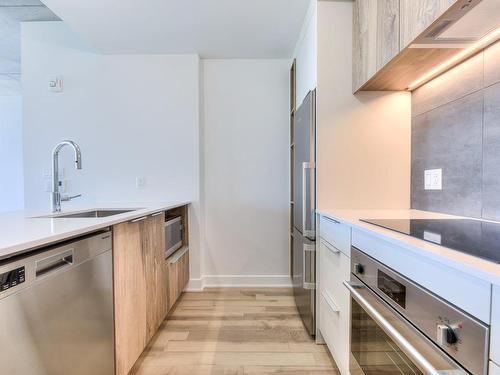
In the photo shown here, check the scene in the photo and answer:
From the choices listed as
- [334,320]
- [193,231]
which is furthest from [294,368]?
[193,231]

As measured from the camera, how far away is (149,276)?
5.46ft

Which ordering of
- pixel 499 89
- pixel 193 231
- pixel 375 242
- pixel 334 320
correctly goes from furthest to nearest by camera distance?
1. pixel 193 231
2. pixel 334 320
3. pixel 499 89
4. pixel 375 242

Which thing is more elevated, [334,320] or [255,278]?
[334,320]

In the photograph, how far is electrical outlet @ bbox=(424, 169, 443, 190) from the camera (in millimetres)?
1479

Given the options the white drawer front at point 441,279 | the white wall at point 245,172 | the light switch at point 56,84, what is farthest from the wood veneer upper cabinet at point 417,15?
the light switch at point 56,84

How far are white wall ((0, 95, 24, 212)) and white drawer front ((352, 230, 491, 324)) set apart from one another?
5463 millimetres

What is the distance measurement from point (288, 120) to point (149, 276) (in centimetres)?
194

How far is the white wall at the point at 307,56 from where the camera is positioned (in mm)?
1824

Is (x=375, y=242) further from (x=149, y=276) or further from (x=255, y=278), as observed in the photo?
(x=255, y=278)

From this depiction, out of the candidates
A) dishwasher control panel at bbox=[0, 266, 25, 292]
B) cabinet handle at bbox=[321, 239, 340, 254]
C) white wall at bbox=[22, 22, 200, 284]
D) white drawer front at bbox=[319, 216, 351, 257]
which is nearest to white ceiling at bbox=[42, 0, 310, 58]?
white wall at bbox=[22, 22, 200, 284]

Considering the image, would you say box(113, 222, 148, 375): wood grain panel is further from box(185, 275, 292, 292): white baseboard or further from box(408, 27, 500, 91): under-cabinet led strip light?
box(408, 27, 500, 91): under-cabinet led strip light

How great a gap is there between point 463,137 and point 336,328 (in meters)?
1.14

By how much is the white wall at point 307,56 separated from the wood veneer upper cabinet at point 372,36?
0.25 meters

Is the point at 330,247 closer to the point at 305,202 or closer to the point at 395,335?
the point at 305,202
